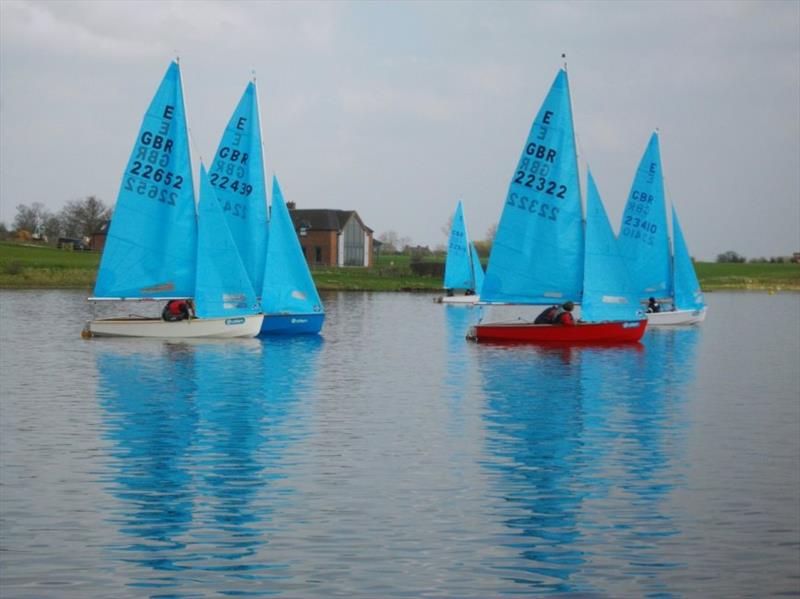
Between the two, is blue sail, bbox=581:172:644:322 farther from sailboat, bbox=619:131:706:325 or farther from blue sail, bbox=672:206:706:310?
blue sail, bbox=672:206:706:310

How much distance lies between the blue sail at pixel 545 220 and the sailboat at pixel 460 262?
4750cm

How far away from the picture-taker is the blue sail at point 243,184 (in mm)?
49031

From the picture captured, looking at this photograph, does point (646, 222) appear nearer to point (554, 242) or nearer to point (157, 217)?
point (554, 242)

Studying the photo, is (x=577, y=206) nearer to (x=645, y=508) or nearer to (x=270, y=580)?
(x=645, y=508)

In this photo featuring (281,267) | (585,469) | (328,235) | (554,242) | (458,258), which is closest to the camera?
(585,469)

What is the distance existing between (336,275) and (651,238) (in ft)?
225

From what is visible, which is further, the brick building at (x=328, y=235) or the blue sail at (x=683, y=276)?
the brick building at (x=328, y=235)

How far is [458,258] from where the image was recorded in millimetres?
97562

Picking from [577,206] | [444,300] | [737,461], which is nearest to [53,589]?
[737,461]

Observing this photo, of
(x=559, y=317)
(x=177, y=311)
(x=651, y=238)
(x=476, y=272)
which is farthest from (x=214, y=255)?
(x=476, y=272)

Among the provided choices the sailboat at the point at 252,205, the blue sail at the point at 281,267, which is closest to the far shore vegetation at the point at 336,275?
the sailboat at the point at 252,205

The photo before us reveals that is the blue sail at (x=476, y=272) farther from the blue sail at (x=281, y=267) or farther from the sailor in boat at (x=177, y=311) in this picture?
the sailor in boat at (x=177, y=311)

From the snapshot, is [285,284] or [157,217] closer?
[157,217]

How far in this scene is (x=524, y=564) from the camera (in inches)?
560
